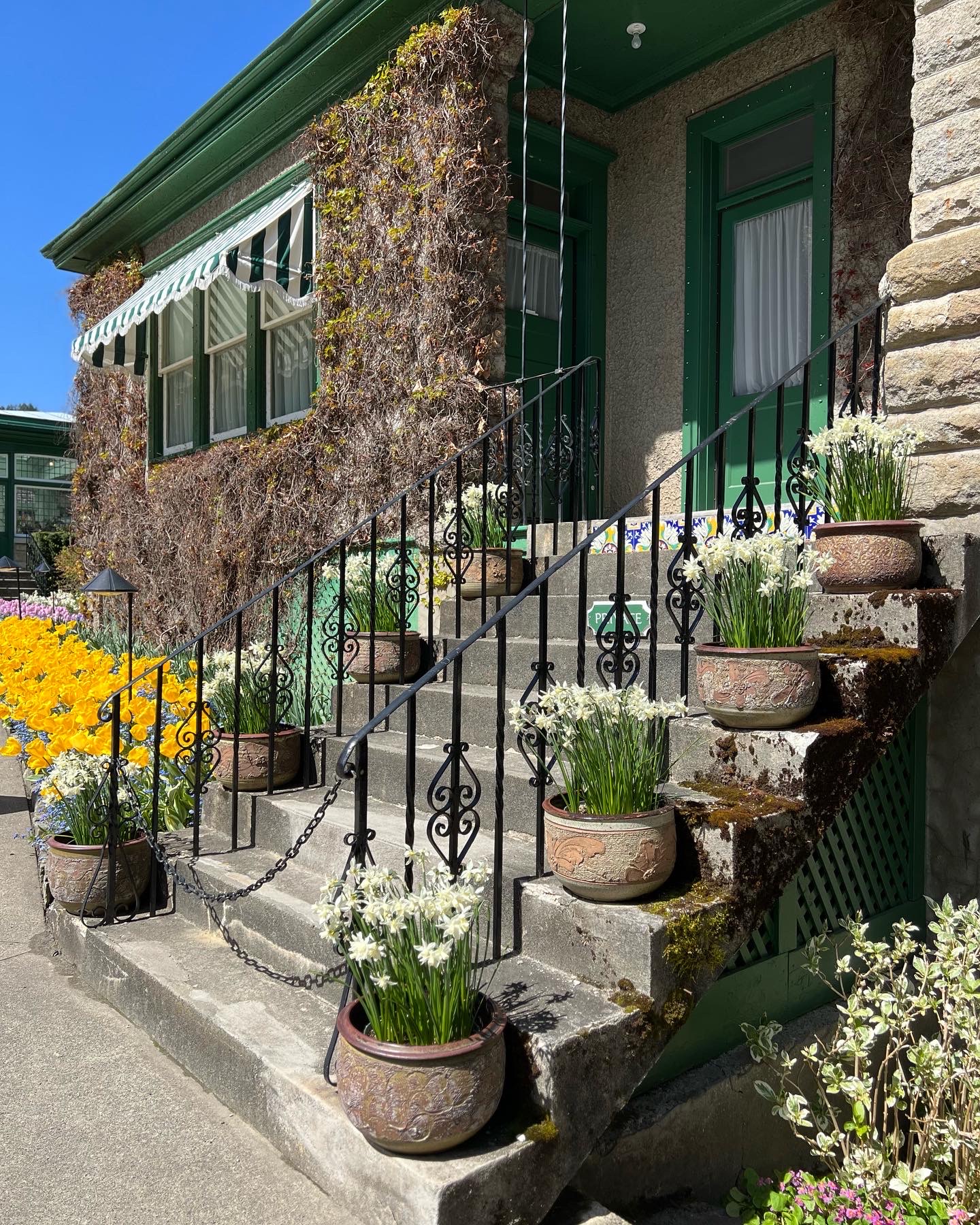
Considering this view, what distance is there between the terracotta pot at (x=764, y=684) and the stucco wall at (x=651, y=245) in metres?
Answer: 3.90

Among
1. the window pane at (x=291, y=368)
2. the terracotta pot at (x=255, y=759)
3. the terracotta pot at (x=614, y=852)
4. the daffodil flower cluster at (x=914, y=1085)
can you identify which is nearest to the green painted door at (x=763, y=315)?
the terracotta pot at (x=255, y=759)

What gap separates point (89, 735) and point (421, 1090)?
8.90 ft

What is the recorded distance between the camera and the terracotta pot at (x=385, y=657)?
4.79 m

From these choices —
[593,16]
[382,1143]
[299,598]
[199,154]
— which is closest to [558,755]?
[382,1143]

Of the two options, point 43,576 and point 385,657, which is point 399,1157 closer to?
point 385,657

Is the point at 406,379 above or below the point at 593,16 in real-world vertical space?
below

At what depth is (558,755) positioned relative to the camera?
8.72 feet

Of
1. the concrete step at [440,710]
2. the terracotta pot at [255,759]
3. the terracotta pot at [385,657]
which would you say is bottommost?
the terracotta pot at [255,759]

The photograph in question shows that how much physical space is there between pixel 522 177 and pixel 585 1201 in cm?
582

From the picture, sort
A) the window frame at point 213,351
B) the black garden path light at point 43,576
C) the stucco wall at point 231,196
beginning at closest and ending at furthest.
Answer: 1. the stucco wall at point 231,196
2. the window frame at point 213,351
3. the black garden path light at point 43,576

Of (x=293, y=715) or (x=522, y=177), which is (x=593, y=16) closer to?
(x=522, y=177)

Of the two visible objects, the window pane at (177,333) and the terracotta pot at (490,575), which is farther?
the window pane at (177,333)

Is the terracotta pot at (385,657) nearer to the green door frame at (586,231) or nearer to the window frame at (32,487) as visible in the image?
the green door frame at (586,231)

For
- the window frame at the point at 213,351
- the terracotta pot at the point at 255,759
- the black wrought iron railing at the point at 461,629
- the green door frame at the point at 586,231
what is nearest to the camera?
the black wrought iron railing at the point at 461,629
